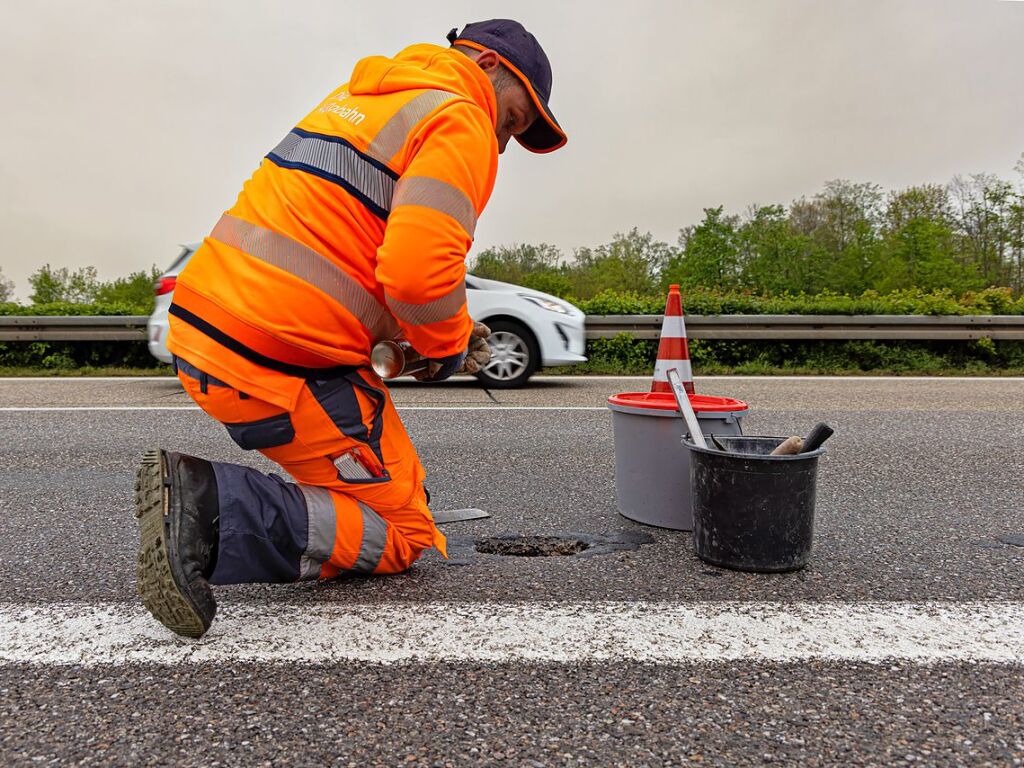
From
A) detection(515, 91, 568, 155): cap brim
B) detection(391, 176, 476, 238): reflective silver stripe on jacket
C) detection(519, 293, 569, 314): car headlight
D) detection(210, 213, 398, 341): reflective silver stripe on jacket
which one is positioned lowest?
detection(210, 213, 398, 341): reflective silver stripe on jacket

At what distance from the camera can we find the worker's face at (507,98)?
2.43 m

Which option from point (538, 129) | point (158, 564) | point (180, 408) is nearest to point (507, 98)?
point (538, 129)

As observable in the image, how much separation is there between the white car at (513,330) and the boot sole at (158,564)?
20.0 ft

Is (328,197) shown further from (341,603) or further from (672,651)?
(672,651)

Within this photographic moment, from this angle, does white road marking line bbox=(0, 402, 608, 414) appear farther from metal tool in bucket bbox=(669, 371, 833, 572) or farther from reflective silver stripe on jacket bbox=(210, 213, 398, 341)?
reflective silver stripe on jacket bbox=(210, 213, 398, 341)

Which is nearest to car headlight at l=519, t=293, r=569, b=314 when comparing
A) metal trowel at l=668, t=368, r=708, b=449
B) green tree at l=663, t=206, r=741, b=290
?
metal trowel at l=668, t=368, r=708, b=449

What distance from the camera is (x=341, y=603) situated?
2400mm

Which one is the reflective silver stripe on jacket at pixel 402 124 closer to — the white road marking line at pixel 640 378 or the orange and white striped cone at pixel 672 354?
the orange and white striped cone at pixel 672 354

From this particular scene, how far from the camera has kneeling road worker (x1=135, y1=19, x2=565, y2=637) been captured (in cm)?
212

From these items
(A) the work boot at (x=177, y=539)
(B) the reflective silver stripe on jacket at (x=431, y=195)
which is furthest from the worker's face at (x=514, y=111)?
(A) the work boot at (x=177, y=539)

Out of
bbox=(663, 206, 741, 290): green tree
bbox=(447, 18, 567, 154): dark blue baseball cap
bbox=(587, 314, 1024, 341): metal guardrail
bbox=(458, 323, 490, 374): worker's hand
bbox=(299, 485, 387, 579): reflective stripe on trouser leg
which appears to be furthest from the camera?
bbox=(663, 206, 741, 290): green tree

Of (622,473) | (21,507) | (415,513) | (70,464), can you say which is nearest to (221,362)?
(415,513)

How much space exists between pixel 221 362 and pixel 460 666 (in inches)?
38.5

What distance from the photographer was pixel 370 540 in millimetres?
2469
